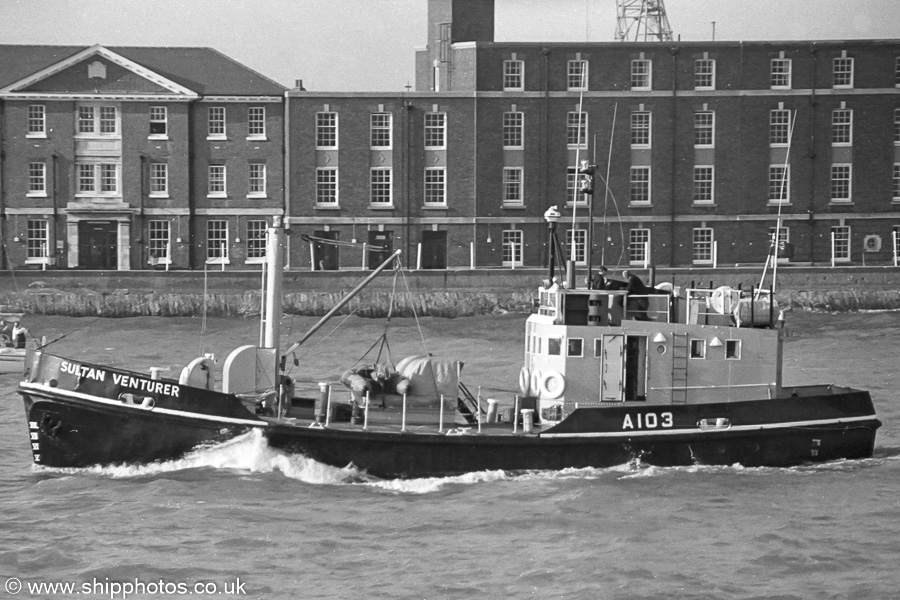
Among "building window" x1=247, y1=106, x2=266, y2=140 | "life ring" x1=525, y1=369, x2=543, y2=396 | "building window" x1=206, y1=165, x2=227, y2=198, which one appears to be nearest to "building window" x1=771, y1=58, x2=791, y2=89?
"building window" x1=247, y1=106, x2=266, y2=140

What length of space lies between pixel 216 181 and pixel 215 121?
7.95ft

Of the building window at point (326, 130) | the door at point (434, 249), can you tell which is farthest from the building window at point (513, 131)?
the building window at point (326, 130)

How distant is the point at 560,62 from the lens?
A: 53.6 metres

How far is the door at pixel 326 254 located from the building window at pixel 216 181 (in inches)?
167

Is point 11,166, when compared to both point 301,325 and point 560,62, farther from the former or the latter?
point 560,62

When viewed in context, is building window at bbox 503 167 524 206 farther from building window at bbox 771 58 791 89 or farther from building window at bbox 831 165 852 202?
building window at bbox 831 165 852 202

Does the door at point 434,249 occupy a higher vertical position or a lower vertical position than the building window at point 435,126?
lower

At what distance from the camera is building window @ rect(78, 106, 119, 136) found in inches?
2097

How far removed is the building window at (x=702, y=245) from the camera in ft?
178

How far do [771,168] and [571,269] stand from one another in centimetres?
3474

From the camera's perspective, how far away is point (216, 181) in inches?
2130

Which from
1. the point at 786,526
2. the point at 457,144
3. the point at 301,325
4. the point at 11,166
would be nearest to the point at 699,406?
the point at 786,526

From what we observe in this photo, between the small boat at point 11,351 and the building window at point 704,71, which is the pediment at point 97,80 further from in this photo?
the building window at point 704,71

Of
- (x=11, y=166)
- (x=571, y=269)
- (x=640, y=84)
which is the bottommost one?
(x=571, y=269)
